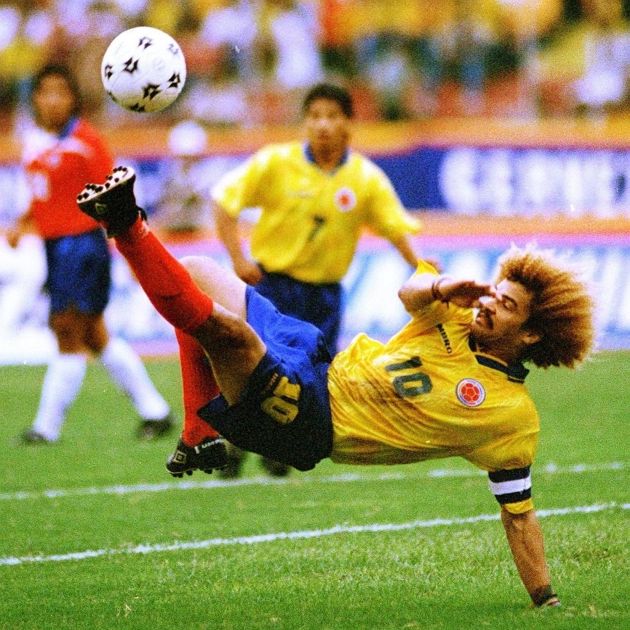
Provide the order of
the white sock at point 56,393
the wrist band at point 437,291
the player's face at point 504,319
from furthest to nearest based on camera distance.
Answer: the white sock at point 56,393
the player's face at point 504,319
the wrist band at point 437,291

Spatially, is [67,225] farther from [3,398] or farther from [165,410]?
[3,398]

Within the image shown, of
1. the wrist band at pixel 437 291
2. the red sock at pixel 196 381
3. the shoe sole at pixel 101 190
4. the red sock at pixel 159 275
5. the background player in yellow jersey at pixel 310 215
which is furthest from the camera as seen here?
the background player in yellow jersey at pixel 310 215

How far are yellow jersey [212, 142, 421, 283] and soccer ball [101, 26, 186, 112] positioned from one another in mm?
2791

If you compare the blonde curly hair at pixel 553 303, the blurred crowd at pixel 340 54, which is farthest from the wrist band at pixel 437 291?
the blurred crowd at pixel 340 54

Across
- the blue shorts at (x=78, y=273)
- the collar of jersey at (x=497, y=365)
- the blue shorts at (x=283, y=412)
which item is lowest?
the blue shorts at (x=78, y=273)

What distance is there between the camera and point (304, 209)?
9445 millimetres

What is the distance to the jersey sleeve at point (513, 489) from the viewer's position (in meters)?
5.77

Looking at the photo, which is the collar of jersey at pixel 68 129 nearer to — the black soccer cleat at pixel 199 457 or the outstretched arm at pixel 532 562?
the black soccer cleat at pixel 199 457

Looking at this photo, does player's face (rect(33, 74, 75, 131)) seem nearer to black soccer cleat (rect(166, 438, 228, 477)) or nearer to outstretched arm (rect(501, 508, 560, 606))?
black soccer cleat (rect(166, 438, 228, 477))

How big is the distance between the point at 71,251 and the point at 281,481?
2716mm

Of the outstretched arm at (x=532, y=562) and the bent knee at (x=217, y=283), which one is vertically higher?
the bent knee at (x=217, y=283)

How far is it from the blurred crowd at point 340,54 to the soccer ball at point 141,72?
11.8m

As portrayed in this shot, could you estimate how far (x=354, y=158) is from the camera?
Result: 9.81 m

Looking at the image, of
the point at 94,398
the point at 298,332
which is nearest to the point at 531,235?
the point at 94,398
